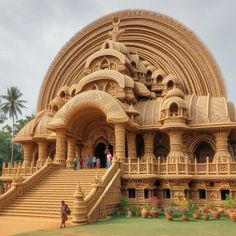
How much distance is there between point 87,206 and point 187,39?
24.4 m

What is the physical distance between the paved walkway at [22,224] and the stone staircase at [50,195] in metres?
0.71

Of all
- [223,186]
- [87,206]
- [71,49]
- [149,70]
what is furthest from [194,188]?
[71,49]

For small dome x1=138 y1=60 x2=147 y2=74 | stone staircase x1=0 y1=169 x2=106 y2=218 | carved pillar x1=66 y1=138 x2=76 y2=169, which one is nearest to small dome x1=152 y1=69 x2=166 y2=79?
small dome x1=138 y1=60 x2=147 y2=74

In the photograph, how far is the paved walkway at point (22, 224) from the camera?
11984 millimetres

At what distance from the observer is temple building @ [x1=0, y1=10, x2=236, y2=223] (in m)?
18.5

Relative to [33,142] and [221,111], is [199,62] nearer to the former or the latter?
[221,111]

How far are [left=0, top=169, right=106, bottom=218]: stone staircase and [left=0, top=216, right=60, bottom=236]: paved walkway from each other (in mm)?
706

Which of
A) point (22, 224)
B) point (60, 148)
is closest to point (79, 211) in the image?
point (22, 224)

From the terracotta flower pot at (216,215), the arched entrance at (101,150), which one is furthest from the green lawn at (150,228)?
the arched entrance at (101,150)

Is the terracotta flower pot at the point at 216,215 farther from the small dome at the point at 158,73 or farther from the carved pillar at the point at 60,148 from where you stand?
the small dome at the point at 158,73

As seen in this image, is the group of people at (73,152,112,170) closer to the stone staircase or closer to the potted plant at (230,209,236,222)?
the stone staircase

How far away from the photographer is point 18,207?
16266mm

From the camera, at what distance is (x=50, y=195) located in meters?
16.8

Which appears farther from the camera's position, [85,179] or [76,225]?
[85,179]
